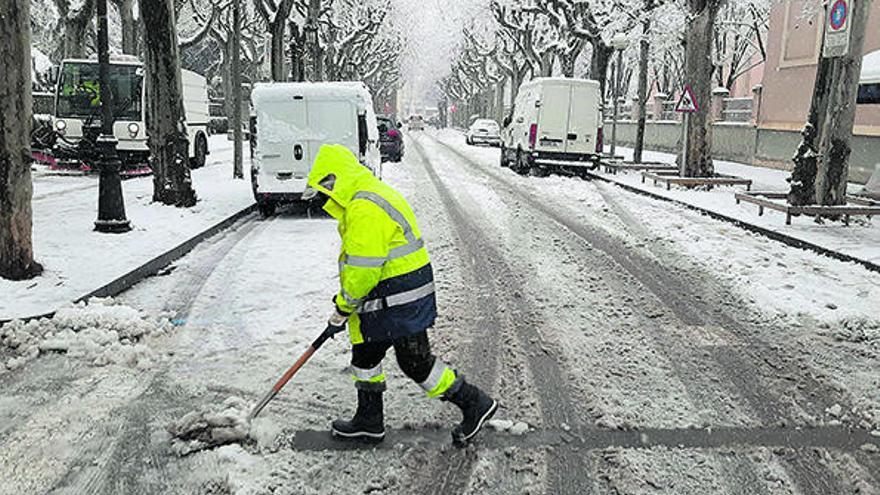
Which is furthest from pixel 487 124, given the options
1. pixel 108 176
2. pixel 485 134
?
pixel 108 176

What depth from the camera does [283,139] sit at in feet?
40.1

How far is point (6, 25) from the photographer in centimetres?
666

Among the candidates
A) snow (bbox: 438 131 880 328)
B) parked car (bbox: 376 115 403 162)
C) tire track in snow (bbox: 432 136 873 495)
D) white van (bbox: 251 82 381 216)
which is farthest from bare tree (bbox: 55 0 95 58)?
tire track in snow (bbox: 432 136 873 495)

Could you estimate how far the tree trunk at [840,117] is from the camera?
36.6ft

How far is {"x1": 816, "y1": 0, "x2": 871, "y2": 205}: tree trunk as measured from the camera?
1116 cm

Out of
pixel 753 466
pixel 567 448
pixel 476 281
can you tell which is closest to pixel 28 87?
pixel 476 281

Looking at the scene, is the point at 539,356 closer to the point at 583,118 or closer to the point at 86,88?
the point at 583,118

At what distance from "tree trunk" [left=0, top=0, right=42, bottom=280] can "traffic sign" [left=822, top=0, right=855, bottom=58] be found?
407 inches

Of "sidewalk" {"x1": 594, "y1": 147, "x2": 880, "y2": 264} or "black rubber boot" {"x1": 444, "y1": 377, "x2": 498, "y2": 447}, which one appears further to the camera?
"sidewalk" {"x1": 594, "y1": 147, "x2": 880, "y2": 264}

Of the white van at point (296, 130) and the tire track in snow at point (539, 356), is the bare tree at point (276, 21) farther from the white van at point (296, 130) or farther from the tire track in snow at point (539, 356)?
the tire track in snow at point (539, 356)

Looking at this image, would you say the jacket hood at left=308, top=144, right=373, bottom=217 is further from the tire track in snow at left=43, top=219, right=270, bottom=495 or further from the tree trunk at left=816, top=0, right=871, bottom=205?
the tree trunk at left=816, top=0, right=871, bottom=205

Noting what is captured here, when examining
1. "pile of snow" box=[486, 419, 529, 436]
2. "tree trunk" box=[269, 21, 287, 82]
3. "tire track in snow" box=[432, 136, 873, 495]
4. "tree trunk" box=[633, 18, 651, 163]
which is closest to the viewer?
"pile of snow" box=[486, 419, 529, 436]

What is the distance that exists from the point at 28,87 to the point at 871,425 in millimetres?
7326

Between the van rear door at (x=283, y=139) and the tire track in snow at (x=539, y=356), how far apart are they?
114 inches
